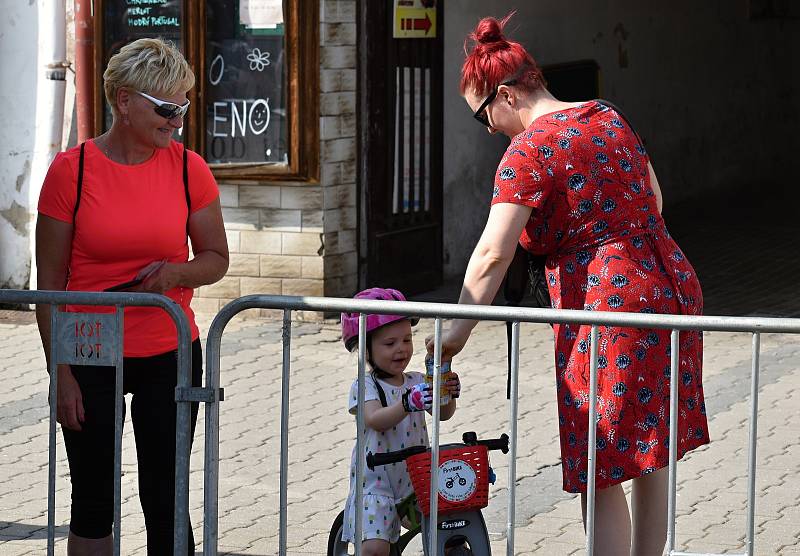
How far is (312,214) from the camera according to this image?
9977 mm

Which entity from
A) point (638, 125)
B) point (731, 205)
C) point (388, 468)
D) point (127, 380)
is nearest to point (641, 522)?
point (388, 468)

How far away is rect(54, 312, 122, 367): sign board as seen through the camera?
14.1ft

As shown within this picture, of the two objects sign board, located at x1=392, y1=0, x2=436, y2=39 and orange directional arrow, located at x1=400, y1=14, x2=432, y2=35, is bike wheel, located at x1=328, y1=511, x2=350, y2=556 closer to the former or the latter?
sign board, located at x1=392, y1=0, x2=436, y2=39

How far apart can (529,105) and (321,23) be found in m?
5.47

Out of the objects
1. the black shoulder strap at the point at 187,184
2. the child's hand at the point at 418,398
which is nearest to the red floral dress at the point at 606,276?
the child's hand at the point at 418,398

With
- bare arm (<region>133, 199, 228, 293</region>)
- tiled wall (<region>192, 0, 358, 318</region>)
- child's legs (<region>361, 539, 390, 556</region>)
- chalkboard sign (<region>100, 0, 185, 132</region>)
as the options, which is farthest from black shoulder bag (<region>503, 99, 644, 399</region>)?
chalkboard sign (<region>100, 0, 185, 132</region>)

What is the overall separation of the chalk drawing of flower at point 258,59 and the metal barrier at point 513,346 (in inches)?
233

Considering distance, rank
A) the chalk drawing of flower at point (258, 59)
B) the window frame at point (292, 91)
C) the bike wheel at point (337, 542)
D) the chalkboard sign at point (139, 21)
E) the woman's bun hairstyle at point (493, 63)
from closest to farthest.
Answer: the woman's bun hairstyle at point (493, 63) < the bike wheel at point (337, 542) < the window frame at point (292, 91) < the chalk drawing of flower at point (258, 59) < the chalkboard sign at point (139, 21)

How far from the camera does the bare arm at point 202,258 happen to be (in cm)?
445

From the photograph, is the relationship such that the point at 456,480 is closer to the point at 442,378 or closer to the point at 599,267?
the point at 442,378

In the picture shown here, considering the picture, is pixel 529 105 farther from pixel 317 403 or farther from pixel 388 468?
pixel 317 403

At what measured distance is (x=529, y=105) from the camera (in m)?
4.57

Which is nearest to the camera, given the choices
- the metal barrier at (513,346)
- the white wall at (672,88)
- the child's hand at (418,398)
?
the metal barrier at (513,346)

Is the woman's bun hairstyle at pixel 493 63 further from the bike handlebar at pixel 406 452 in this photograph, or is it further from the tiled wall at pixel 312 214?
the tiled wall at pixel 312 214
